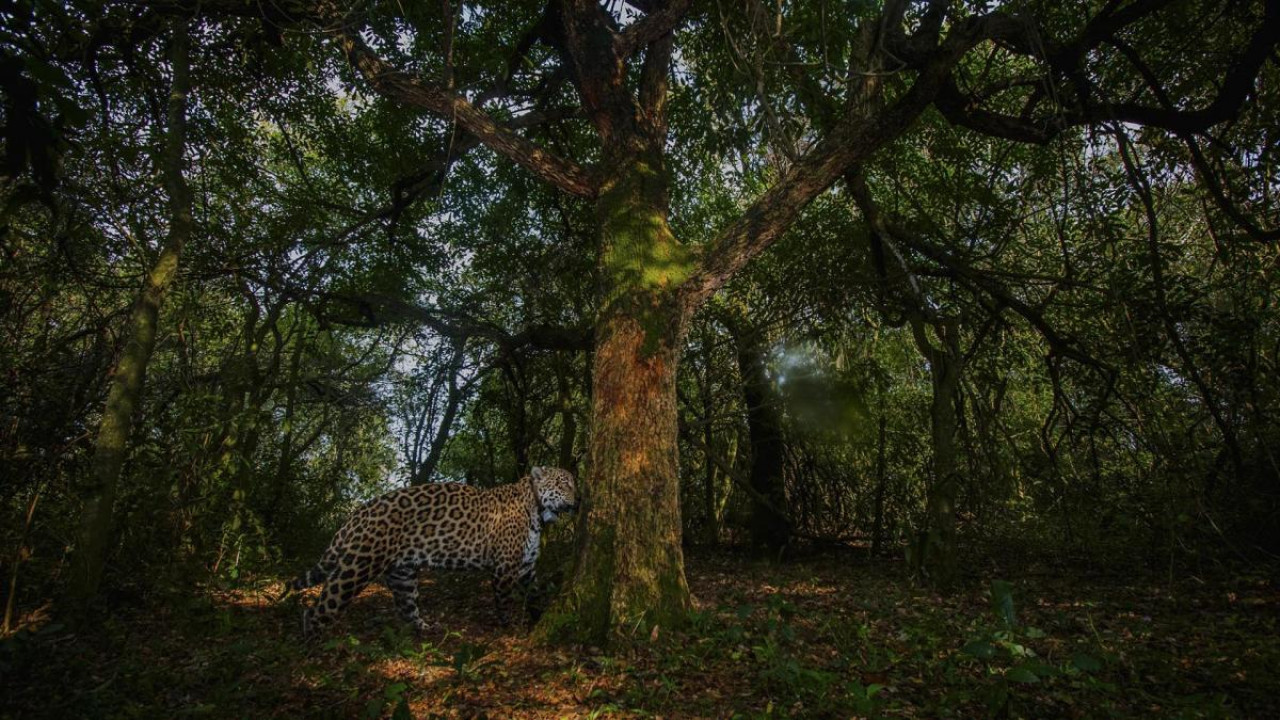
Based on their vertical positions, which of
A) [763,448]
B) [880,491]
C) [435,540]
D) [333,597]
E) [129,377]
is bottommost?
[333,597]

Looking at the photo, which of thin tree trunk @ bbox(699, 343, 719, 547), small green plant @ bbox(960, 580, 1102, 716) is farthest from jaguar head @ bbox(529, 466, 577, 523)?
small green plant @ bbox(960, 580, 1102, 716)

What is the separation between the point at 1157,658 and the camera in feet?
15.1

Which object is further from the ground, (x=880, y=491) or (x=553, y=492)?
(x=880, y=491)

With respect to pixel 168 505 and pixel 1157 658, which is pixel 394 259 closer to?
pixel 168 505

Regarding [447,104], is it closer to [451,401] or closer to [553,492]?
[553,492]

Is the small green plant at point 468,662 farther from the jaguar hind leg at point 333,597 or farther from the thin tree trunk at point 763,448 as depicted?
the thin tree trunk at point 763,448

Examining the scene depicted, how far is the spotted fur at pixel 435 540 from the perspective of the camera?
593cm

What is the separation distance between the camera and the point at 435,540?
256 inches

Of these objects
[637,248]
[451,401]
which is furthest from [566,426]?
[637,248]

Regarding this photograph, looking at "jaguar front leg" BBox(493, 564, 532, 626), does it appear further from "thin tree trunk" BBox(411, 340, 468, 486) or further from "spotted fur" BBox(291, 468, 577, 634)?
"thin tree trunk" BBox(411, 340, 468, 486)

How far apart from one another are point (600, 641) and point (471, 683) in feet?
3.06

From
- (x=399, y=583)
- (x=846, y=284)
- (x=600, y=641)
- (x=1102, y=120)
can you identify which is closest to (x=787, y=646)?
(x=600, y=641)

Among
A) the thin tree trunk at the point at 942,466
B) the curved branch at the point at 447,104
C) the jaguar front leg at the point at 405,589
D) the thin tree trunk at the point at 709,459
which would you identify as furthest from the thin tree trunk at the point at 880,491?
the jaguar front leg at the point at 405,589

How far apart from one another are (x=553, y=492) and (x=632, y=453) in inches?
93.4
